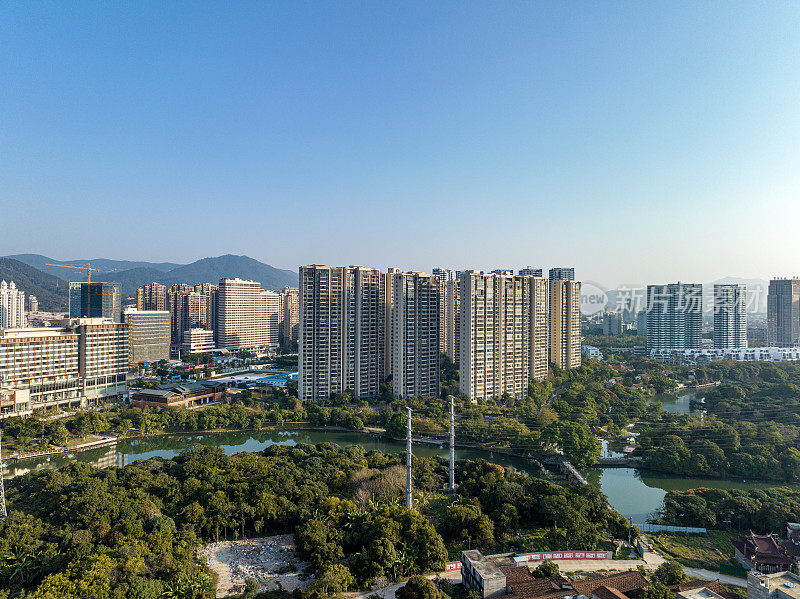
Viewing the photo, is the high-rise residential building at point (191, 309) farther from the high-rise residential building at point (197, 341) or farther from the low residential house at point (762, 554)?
the low residential house at point (762, 554)

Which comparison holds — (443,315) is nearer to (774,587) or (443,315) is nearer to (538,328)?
(538,328)

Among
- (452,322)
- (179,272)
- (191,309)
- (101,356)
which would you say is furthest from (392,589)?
(179,272)

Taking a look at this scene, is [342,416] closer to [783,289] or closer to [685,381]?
[685,381]

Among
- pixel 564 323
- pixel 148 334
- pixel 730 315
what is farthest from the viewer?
pixel 730 315

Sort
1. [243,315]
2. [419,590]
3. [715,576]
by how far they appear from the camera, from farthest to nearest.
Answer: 1. [243,315]
2. [715,576]
3. [419,590]

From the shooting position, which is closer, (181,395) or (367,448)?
(367,448)

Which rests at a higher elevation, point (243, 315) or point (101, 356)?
point (243, 315)

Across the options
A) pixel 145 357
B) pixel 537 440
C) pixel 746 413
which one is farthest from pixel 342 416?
pixel 145 357
